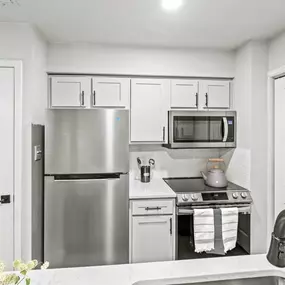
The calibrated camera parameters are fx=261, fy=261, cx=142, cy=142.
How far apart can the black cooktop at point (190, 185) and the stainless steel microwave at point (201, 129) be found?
447 millimetres

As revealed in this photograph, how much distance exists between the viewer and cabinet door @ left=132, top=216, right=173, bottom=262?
2.55 m

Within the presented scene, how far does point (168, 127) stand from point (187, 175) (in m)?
0.79

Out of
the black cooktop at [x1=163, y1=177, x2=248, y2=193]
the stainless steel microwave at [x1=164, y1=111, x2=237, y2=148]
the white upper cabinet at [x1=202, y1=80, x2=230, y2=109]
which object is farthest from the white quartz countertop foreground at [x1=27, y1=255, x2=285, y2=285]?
the white upper cabinet at [x1=202, y1=80, x2=230, y2=109]

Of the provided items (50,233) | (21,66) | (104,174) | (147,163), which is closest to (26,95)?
(21,66)

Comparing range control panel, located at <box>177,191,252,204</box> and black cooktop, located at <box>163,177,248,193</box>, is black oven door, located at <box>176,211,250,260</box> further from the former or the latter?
black cooktop, located at <box>163,177,248,193</box>

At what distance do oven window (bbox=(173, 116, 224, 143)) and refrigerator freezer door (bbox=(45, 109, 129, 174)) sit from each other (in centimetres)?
75

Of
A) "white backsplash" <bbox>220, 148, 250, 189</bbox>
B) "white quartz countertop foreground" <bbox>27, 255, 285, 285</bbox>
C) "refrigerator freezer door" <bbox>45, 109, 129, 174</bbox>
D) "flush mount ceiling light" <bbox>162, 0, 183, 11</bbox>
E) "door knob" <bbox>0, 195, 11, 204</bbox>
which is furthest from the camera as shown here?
"white backsplash" <bbox>220, 148, 250, 189</bbox>

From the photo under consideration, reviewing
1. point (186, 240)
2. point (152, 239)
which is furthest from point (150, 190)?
point (186, 240)

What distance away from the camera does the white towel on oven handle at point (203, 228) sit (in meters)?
2.49

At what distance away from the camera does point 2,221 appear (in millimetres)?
2252

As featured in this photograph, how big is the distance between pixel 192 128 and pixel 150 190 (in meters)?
0.83

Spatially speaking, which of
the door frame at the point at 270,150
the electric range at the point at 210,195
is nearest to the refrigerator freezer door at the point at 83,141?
the electric range at the point at 210,195

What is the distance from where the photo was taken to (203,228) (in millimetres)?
2492

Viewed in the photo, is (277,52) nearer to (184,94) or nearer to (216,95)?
(216,95)
